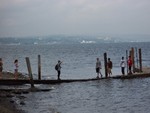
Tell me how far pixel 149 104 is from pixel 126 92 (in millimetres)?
5082

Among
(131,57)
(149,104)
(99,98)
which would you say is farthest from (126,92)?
(131,57)

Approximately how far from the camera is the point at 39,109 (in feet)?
71.9

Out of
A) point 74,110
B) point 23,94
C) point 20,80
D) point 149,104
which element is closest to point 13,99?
point 23,94

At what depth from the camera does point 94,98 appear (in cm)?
2595

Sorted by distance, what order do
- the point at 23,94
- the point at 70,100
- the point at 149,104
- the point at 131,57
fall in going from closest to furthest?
the point at 149,104 < the point at 70,100 < the point at 23,94 < the point at 131,57

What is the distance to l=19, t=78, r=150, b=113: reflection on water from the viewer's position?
21953 mm

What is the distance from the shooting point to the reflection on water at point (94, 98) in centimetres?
2195

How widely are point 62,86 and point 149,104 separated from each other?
381 inches

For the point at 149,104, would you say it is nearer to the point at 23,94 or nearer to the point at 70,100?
the point at 70,100

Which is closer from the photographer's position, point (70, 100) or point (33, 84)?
point (70, 100)

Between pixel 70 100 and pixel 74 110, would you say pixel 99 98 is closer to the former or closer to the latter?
pixel 70 100

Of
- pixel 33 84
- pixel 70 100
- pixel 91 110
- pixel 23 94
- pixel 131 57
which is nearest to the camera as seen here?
pixel 91 110

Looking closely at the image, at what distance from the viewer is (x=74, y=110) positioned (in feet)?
71.1

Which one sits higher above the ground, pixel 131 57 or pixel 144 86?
pixel 131 57
